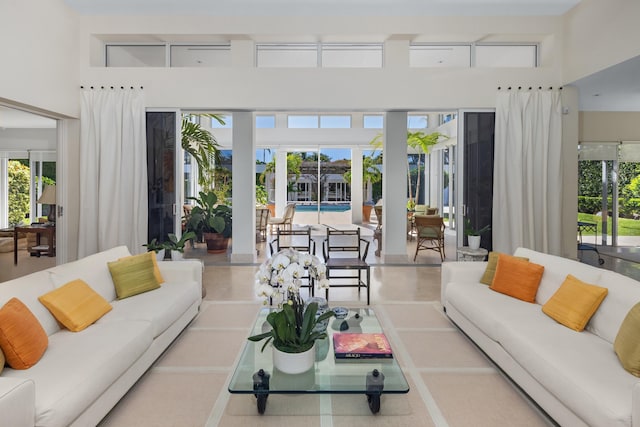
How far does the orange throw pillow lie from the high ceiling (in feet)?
12.5

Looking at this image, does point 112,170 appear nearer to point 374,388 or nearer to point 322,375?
point 322,375

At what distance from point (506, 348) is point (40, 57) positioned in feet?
19.5

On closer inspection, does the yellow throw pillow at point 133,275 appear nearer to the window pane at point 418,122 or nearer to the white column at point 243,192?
the white column at point 243,192

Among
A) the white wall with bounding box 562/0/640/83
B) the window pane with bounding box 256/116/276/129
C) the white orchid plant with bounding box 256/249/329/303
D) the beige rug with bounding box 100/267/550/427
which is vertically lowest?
the beige rug with bounding box 100/267/550/427

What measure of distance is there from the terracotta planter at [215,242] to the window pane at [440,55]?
472 centimetres

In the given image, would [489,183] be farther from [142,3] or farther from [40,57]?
[40,57]

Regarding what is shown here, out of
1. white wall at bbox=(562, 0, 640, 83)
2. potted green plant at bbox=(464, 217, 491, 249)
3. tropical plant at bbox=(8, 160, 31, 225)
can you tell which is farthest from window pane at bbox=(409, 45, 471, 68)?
tropical plant at bbox=(8, 160, 31, 225)

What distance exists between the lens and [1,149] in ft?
26.8

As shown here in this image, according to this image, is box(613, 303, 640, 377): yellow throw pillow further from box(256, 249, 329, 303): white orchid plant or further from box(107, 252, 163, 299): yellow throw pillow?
box(107, 252, 163, 299): yellow throw pillow

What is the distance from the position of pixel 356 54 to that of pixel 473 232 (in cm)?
315

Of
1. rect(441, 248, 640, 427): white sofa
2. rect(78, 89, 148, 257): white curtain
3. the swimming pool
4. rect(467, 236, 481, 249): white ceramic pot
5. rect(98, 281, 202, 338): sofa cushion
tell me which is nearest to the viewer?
rect(441, 248, 640, 427): white sofa

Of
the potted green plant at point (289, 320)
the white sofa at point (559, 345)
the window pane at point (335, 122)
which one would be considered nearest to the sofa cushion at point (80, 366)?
the potted green plant at point (289, 320)

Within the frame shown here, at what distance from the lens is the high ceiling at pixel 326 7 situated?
5352mm

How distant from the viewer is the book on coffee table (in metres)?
2.50
